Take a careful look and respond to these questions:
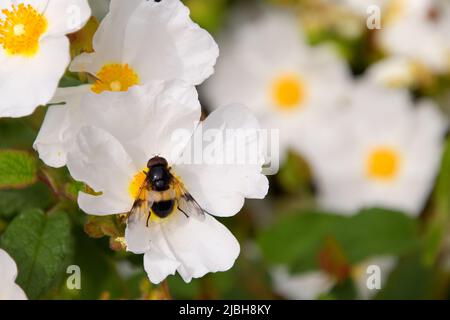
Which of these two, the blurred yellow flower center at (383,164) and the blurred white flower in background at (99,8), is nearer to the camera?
the blurred white flower in background at (99,8)

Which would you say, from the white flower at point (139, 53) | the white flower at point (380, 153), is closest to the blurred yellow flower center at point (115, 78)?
the white flower at point (139, 53)

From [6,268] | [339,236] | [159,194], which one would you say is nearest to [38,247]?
[6,268]

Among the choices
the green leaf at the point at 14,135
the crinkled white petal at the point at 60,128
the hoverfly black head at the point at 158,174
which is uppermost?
the crinkled white petal at the point at 60,128

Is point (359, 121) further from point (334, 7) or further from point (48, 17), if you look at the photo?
point (48, 17)

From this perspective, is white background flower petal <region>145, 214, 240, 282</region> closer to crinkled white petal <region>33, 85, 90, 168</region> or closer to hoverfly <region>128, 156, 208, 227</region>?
hoverfly <region>128, 156, 208, 227</region>

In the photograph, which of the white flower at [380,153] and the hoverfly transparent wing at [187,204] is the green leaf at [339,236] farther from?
the hoverfly transparent wing at [187,204]

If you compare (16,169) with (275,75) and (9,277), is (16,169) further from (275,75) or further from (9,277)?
(275,75)
